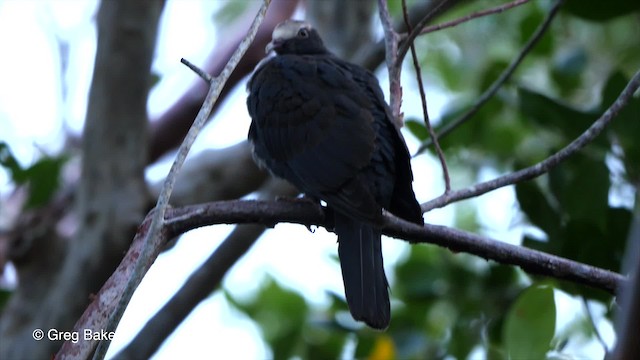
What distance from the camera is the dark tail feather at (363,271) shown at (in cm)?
261

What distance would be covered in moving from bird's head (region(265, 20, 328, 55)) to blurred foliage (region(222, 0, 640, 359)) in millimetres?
513

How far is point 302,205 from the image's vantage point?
9.16 ft

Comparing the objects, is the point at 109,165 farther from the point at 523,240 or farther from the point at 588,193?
the point at 588,193

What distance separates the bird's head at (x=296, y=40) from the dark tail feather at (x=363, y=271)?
1196 millimetres

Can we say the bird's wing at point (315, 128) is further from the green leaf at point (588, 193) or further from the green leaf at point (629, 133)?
the green leaf at point (629, 133)

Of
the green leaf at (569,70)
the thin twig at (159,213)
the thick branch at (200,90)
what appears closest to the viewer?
the thin twig at (159,213)

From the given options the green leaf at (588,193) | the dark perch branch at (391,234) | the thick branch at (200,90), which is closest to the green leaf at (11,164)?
the thick branch at (200,90)

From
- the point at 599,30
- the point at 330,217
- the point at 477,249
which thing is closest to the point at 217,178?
the point at 330,217

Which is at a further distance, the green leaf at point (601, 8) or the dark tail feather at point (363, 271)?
the green leaf at point (601, 8)

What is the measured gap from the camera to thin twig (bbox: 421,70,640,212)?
2658 mm

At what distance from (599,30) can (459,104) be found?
2.14 meters

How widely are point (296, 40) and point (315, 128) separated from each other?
91cm

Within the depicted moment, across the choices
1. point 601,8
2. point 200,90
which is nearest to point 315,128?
point 601,8

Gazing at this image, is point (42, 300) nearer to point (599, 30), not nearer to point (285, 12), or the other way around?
point (285, 12)
